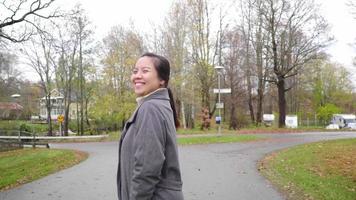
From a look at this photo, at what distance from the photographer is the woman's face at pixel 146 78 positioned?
9.22ft

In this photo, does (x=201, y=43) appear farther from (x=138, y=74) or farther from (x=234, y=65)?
(x=138, y=74)

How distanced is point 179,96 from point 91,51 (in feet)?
38.2

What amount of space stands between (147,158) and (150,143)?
10cm

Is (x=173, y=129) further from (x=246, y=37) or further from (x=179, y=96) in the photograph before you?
(x=246, y=37)

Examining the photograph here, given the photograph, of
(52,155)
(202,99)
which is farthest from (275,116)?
(52,155)

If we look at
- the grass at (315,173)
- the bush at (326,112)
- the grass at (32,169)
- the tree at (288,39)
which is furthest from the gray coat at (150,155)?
the bush at (326,112)

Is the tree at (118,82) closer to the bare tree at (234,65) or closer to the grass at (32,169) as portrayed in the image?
the bare tree at (234,65)

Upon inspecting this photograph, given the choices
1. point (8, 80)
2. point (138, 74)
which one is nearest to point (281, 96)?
point (8, 80)

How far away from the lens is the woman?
250cm

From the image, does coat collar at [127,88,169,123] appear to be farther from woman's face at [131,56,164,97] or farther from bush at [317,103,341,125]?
bush at [317,103,341,125]

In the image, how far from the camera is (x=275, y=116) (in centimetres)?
5572

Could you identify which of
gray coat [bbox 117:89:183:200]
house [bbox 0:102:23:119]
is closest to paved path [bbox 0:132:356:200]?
gray coat [bbox 117:89:183:200]

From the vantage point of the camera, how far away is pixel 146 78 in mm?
2811

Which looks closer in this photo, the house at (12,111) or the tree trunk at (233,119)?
the tree trunk at (233,119)
